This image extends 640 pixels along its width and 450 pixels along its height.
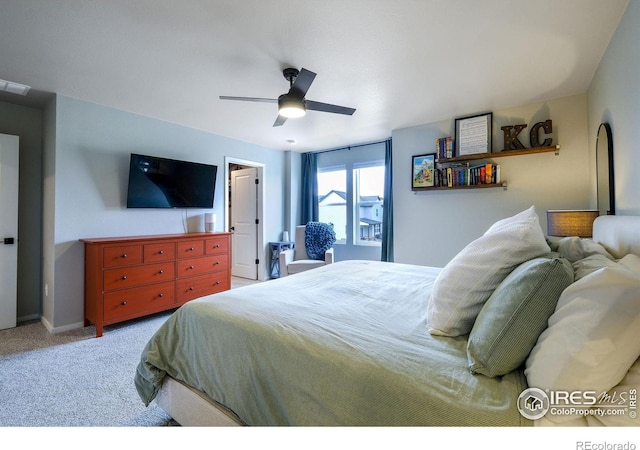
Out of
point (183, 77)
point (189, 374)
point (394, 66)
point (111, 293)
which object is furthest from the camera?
point (111, 293)

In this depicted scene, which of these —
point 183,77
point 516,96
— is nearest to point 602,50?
point 516,96

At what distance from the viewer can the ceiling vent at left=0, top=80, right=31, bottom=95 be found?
102 inches

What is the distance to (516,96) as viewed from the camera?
9.79 ft

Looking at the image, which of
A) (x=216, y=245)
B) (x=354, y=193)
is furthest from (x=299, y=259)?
(x=354, y=193)

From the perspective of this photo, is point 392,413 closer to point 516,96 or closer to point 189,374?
point 189,374

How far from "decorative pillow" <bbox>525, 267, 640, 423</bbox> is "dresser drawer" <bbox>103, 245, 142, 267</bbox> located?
3415mm

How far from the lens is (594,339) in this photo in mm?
712

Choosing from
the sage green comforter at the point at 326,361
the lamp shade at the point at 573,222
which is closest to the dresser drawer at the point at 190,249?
the sage green comforter at the point at 326,361

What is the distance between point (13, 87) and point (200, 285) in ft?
8.75

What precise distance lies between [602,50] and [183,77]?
3.43 m

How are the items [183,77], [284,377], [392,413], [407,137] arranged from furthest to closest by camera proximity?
[407,137] → [183,77] → [284,377] → [392,413]

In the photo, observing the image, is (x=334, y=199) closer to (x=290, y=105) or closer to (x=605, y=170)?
(x=290, y=105)

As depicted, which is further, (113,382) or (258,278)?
(258,278)

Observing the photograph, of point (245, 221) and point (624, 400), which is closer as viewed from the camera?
point (624, 400)
